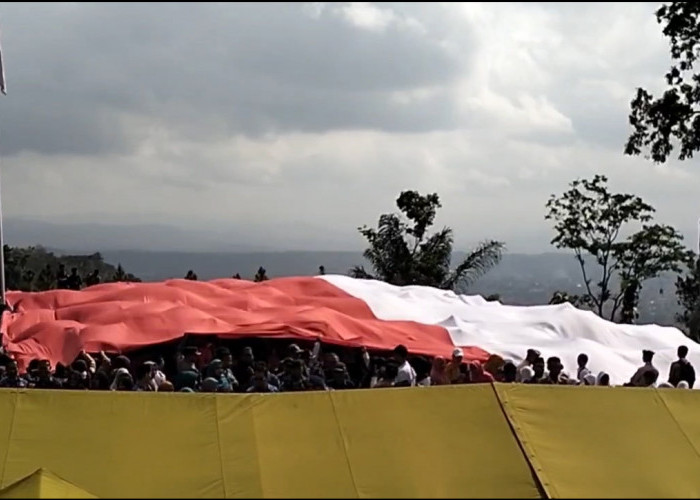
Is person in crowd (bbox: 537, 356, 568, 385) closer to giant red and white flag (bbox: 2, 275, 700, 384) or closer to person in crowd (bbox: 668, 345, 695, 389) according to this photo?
person in crowd (bbox: 668, 345, 695, 389)

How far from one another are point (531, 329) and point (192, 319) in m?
5.07

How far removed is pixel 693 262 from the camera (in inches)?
883

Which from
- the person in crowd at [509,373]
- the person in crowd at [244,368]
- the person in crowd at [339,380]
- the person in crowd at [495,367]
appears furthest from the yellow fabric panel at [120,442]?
the person in crowd at [495,367]

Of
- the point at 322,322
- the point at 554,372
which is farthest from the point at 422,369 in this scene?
the point at 322,322

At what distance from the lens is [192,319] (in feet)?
46.1

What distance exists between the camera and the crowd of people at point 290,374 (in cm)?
955

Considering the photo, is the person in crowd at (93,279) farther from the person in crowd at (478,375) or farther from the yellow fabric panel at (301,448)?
the yellow fabric panel at (301,448)

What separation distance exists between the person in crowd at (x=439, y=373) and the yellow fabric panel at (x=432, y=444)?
2934 mm

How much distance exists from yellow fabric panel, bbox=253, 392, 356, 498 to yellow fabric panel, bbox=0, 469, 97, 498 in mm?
1214

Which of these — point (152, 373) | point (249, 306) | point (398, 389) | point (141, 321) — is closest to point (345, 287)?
point (249, 306)

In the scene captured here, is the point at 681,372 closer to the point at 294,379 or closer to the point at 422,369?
the point at 422,369

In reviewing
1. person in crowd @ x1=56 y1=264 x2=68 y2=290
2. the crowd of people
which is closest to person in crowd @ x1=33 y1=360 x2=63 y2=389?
the crowd of people

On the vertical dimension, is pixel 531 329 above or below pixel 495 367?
below

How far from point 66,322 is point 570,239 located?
12897 millimetres
